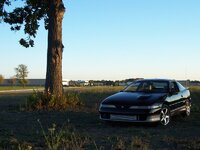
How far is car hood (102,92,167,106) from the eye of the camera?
12.6 metres

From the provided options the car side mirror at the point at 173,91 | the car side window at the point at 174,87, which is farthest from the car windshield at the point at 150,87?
the car side window at the point at 174,87

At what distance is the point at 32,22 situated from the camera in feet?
73.9

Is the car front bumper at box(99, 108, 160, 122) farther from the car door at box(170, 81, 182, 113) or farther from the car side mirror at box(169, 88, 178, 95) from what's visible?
the car side mirror at box(169, 88, 178, 95)

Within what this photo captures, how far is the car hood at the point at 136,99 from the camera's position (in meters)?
12.6

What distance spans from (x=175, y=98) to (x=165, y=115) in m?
1.11

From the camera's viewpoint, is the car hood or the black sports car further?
the car hood

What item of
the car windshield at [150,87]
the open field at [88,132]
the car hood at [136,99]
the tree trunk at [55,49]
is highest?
the tree trunk at [55,49]

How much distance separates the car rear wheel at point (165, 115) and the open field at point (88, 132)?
0.67 ft

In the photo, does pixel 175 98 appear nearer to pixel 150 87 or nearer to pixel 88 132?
pixel 150 87

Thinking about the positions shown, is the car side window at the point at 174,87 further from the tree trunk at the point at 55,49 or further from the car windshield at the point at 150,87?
the tree trunk at the point at 55,49

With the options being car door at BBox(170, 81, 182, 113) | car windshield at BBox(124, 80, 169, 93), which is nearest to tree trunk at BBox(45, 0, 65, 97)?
car windshield at BBox(124, 80, 169, 93)

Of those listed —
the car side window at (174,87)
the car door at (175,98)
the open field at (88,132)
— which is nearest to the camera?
the open field at (88,132)

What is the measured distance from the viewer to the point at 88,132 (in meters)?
11.2

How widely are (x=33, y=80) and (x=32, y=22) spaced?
130 metres
